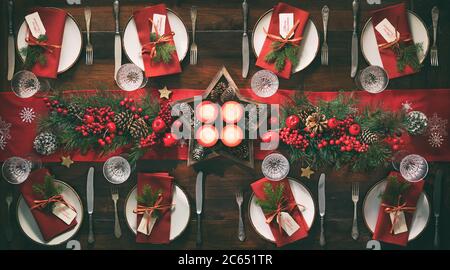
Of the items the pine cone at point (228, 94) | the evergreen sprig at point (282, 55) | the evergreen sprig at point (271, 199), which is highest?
the evergreen sprig at point (282, 55)

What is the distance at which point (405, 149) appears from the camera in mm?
2639

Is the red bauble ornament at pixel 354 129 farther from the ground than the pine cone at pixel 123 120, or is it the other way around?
the pine cone at pixel 123 120

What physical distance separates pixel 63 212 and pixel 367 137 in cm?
188

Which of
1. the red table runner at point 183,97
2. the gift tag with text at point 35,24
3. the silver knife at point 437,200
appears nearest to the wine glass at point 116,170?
the red table runner at point 183,97

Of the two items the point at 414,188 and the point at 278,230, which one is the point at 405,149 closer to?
the point at 414,188

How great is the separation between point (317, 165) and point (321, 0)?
1.01 metres

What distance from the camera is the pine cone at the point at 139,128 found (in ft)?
8.54

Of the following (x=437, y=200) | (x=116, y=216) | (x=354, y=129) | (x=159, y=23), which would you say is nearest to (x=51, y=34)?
(x=159, y=23)

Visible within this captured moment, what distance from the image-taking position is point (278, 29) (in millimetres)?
2662

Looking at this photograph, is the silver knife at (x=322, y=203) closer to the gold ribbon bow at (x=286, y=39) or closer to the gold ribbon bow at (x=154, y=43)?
the gold ribbon bow at (x=286, y=39)

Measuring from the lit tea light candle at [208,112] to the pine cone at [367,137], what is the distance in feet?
2.84

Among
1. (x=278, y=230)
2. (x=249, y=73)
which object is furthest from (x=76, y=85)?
(x=278, y=230)

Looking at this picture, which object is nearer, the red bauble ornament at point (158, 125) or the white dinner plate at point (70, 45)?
the red bauble ornament at point (158, 125)

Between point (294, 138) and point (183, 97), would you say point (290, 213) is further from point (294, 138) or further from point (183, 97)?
point (183, 97)
